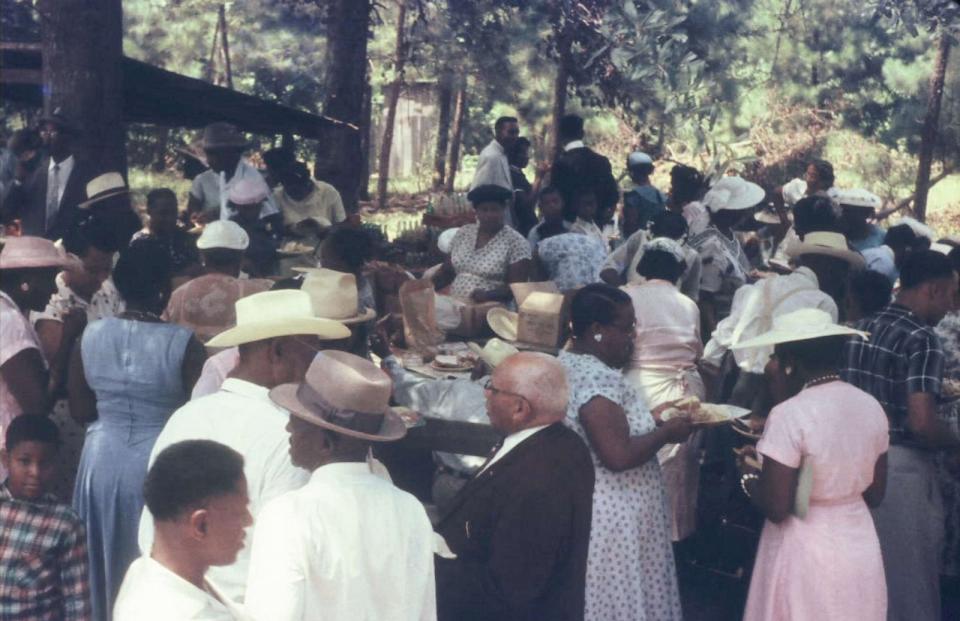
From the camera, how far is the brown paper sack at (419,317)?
21.3 ft

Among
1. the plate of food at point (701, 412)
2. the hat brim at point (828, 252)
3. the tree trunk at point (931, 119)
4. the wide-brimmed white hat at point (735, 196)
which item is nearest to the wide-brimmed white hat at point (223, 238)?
the plate of food at point (701, 412)

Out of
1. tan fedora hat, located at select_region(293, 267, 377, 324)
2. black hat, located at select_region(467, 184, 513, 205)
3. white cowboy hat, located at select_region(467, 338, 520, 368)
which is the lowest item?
white cowboy hat, located at select_region(467, 338, 520, 368)

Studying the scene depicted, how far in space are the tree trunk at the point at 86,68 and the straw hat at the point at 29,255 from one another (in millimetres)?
2548

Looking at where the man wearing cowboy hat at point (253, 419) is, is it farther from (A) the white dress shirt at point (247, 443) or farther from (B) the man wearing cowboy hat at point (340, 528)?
(B) the man wearing cowboy hat at point (340, 528)

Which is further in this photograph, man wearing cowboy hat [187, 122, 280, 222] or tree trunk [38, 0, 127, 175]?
man wearing cowboy hat [187, 122, 280, 222]

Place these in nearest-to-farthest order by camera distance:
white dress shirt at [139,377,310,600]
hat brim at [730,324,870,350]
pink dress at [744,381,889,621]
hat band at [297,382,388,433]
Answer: hat band at [297,382,388,433] → white dress shirt at [139,377,310,600] → pink dress at [744,381,889,621] → hat brim at [730,324,870,350]

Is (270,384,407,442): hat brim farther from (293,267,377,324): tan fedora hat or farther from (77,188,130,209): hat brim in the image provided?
(77,188,130,209): hat brim

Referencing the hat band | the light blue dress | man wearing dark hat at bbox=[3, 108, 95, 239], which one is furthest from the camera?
man wearing dark hat at bbox=[3, 108, 95, 239]

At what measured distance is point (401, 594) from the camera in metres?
3.19

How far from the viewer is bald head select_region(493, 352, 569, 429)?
399cm

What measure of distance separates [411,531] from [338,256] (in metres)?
2.93

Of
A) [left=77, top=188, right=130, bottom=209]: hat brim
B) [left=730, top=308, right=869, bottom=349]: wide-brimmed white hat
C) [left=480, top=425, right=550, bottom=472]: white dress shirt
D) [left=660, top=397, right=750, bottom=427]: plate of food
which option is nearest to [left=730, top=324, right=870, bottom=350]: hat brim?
[left=730, top=308, right=869, bottom=349]: wide-brimmed white hat

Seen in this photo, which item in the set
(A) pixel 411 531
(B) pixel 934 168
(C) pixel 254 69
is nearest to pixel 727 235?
(A) pixel 411 531

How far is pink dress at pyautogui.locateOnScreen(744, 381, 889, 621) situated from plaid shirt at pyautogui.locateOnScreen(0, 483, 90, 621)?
97.1 inches
